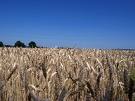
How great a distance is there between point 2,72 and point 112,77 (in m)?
1.82

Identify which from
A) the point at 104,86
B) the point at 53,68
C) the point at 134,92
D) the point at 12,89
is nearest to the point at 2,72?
the point at 12,89

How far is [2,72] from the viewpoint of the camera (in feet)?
17.1

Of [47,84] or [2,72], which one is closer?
[47,84]

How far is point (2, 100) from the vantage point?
4.32 meters

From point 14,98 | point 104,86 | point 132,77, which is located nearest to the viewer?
point 132,77

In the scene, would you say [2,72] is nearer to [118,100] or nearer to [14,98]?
[14,98]

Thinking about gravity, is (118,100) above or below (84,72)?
below

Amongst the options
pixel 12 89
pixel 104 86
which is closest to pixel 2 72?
pixel 12 89

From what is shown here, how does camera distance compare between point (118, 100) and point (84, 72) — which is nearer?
point (118, 100)

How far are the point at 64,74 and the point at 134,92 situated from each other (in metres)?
2.52

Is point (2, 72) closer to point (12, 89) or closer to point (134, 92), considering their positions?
point (12, 89)

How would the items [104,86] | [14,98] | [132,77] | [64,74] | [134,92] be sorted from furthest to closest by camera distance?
[64,74] → [14,98] → [104,86] → [134,92] → [132,77]

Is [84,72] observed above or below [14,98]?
above

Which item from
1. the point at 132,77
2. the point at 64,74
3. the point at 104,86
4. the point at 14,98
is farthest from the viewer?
the point at 64,74
